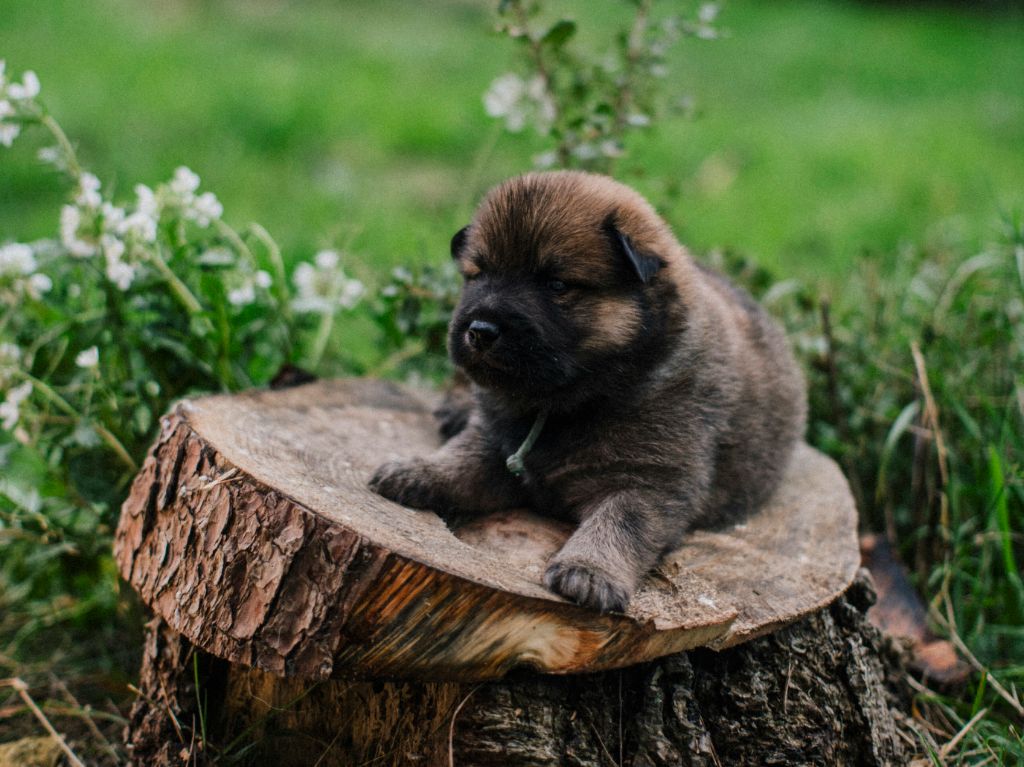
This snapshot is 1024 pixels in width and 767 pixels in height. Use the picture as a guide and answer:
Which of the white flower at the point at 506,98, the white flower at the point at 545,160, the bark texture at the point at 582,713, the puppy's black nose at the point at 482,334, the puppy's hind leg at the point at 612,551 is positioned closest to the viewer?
the puppy's hind leg at the point at 612,551

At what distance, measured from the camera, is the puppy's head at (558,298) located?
9.97ft

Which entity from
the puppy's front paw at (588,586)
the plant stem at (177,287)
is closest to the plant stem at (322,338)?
the plant stem at (177,287)

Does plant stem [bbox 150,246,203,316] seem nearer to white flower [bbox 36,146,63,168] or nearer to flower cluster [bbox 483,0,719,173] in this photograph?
white flower [bbox 36,146,63,168]

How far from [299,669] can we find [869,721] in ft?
5.39

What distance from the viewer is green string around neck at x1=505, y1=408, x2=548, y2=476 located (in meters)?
3.17

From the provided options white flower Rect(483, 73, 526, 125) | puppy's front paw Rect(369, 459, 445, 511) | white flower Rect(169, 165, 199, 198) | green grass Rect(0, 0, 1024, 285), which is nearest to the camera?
puppy's front paw Rect(369, 459, 445, 511)

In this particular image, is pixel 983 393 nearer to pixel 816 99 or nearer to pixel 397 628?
pixel 397 628

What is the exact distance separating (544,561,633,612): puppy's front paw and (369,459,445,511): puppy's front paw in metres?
0.61

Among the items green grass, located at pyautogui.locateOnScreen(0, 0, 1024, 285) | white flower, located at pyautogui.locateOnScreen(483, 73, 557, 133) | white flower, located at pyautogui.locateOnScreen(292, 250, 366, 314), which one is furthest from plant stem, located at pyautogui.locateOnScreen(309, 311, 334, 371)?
white flower, located at pyautogui.locateOnScreen(483, 73, 557, 133)

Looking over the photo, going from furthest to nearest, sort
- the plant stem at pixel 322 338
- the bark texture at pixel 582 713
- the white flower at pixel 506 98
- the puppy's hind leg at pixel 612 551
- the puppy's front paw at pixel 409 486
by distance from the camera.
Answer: the white flower at pixel 506 98 < the plant stem at pixel 322 338 < the puppy's front paw at pixel 409 486 < the bark texture at pixel 582 713 < the puppy's hind leg at pixel 612 551

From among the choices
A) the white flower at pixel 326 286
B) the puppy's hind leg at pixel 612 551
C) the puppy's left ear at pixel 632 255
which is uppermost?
the puppy's left ear at pixel 632 255

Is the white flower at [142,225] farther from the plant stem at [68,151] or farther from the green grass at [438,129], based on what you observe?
the green grass at [438,129]

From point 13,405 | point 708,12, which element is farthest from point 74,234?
point 708,12

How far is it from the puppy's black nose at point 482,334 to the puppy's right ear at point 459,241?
1.70ft
